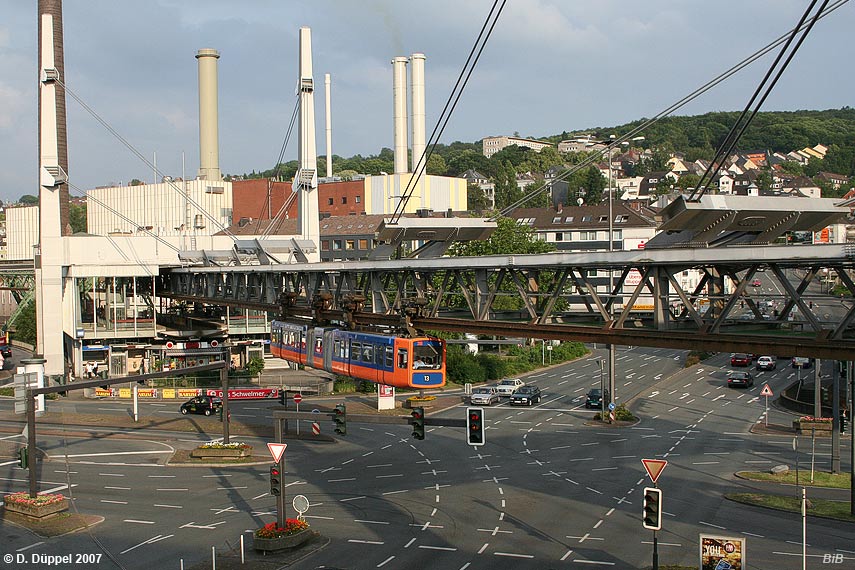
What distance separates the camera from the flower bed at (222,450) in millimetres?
43469

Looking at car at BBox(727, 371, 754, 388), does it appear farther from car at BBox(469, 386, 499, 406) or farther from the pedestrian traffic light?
the pedestrian traffic light

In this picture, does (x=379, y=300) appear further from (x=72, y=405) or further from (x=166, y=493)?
(x=72, y=405)

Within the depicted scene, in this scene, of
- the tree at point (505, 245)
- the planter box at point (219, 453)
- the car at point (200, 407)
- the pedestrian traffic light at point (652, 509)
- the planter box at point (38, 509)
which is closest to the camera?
the pedestrian traffic light at point (652, 509)

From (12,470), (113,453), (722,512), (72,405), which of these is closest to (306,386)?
(72,405)

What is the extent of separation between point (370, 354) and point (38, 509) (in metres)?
13.6

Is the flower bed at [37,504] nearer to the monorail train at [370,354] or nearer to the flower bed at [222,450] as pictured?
the flower bed at [222,450]

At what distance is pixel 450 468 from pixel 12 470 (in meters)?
20.8

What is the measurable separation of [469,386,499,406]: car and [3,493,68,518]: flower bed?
32301mm

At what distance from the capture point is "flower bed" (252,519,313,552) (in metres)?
28.4

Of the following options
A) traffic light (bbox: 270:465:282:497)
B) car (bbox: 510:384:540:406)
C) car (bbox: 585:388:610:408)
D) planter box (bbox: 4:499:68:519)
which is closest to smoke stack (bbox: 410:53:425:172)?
car (bbox: 510:384:540:406)

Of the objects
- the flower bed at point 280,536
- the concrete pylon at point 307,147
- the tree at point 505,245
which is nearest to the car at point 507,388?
the concrete pylon at point 307,147

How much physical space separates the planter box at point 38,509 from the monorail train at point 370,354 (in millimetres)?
11280

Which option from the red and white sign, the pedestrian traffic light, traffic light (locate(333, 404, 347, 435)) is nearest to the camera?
the pedestrian traffic light

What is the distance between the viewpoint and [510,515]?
107 ft
